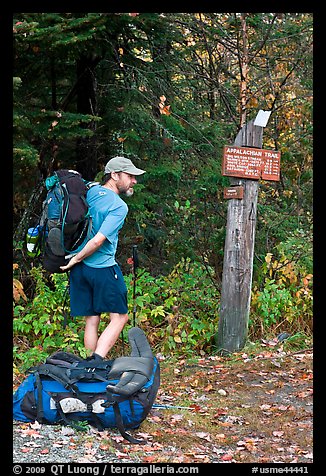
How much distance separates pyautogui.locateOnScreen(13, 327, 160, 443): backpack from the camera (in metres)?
4.76

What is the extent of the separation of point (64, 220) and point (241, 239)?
8.63ft

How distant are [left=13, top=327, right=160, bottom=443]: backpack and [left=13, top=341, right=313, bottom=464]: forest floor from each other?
0.09 metres

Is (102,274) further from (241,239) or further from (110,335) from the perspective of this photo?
(241,239)

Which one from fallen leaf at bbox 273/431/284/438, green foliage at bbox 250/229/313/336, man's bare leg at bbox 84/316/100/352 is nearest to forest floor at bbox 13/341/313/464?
fallen leaf at bbox 273/431/284/438

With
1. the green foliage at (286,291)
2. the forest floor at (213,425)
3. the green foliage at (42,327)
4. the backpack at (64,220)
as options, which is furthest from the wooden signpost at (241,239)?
the backpack at (64,220)

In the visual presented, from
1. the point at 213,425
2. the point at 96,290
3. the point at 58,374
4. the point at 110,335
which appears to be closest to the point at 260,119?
the point at 96,290

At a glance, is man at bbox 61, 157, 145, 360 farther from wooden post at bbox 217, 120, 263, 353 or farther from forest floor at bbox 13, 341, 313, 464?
wooden post at bbox 217, 120, 263, 353

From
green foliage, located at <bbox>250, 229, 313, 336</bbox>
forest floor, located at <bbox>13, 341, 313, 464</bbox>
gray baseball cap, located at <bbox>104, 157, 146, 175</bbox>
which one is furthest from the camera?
green foliage, located at <bbox>250, 229, 313, 336</bbox>

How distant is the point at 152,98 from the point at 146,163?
0.89 m

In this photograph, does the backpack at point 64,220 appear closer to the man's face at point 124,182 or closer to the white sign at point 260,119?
the man's face at point 124,182

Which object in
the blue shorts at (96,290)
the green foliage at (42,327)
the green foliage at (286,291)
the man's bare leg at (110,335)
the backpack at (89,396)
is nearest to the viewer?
the backpack at (89,396)

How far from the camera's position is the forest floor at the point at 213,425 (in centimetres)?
445

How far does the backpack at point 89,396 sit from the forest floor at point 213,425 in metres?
0.09

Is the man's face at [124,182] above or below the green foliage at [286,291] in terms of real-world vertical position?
above
